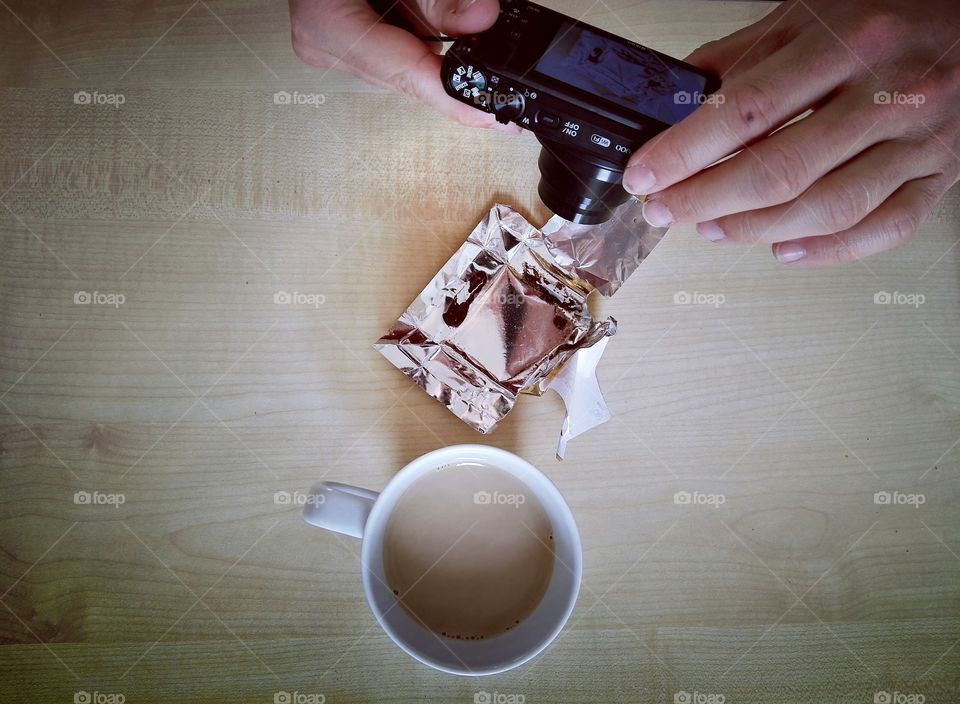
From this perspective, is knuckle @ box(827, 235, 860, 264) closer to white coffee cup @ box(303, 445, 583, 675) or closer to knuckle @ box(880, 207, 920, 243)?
knuckle @ box(880, 207, 920, 243)

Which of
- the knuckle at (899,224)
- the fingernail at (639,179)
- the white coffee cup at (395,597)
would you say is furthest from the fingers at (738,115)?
the white coffee cup at (395,597)

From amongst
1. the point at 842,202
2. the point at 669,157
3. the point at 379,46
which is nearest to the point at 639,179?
the point at 669,157

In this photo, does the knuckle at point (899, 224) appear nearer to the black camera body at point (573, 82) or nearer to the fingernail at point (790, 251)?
the fingernail at point (790, 251)

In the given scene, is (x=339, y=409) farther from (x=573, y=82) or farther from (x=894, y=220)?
(x=894, y=220)

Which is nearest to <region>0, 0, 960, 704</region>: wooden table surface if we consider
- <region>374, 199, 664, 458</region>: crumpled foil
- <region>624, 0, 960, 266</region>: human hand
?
<region>374, 199, 664, 458</region>: crumpled foil

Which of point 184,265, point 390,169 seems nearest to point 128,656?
point 184,265

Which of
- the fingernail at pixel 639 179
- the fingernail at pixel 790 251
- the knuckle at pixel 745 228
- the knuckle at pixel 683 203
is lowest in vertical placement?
the fingernail at pixel 790 251
